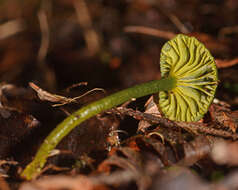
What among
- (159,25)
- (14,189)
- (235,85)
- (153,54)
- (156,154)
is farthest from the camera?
(159,25)

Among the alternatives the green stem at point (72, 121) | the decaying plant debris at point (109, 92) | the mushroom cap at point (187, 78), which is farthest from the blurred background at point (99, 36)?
the green stem at point (72, 121)

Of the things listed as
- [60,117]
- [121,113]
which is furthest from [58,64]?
→ [121,113]

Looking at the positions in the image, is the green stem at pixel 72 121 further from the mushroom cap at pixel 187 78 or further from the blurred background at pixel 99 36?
the blurred background at pixel 99 36

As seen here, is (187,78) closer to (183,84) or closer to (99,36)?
(183,84)

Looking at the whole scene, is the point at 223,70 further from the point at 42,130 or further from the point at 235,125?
the point at 42,130

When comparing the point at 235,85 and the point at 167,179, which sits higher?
the point at 235,85

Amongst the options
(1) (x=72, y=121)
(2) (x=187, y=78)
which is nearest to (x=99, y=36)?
(2) (x=187, y=78)
